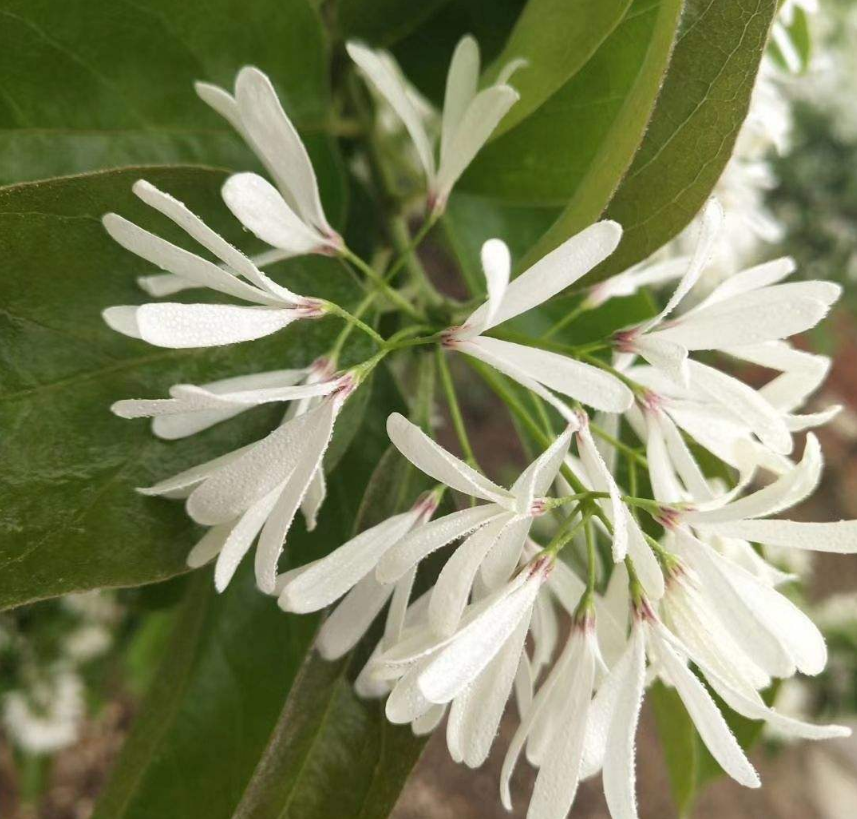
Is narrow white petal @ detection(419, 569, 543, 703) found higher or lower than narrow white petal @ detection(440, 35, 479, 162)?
lower

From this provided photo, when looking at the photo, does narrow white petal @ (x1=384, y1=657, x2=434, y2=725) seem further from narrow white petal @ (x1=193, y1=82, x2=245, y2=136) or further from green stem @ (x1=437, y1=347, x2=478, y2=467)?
narrow white petal @ (x1=193, y1=82, x2=245, y2=136)

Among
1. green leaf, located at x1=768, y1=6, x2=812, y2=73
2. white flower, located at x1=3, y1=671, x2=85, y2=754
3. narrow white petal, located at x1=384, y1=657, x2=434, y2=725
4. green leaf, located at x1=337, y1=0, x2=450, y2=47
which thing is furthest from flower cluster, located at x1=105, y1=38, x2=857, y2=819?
white flower, located at x1=3, y1=671, x2=85, y2=754

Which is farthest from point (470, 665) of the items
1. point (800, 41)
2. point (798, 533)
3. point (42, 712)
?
point (42, 712)

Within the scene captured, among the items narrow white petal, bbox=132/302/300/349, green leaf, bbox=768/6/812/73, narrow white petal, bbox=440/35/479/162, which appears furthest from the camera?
green leaf, bbox=768/6/812/73

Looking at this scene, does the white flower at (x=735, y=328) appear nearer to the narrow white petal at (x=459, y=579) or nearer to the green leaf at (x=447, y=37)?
the narrow white petal at (x=459, y=579)

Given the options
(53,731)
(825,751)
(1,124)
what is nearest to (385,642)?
(1,124)

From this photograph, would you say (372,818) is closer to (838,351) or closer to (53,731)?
(53,731)

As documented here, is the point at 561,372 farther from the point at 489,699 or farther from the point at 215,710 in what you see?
the point at 215,710
